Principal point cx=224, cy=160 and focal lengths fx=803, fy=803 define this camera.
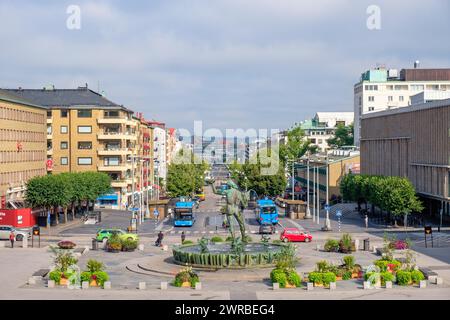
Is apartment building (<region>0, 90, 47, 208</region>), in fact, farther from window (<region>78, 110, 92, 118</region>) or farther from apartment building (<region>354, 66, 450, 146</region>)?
apartment building (<region>354, 66, 450, 146</region>)

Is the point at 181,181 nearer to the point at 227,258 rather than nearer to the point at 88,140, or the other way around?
the point at 88,140

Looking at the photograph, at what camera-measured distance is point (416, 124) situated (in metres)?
97.6

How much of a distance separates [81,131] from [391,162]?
46646mm

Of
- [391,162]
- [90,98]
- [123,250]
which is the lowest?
[123,250]

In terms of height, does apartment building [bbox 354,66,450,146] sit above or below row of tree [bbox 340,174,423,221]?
above

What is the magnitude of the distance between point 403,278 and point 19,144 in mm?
66891

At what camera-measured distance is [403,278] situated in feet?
149

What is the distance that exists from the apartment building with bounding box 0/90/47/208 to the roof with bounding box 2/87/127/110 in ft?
29.4

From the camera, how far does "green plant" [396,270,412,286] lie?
45.6 metres

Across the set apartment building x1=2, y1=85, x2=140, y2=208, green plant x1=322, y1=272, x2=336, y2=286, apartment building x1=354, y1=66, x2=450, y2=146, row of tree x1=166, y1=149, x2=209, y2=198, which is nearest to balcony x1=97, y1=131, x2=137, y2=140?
apartment building x1=2, y1=85, x2=140, y2=208

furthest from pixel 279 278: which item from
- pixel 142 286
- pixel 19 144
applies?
pixel 19 144

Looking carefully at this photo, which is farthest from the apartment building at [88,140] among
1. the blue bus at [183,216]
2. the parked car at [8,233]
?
the parked car at [8,233]
